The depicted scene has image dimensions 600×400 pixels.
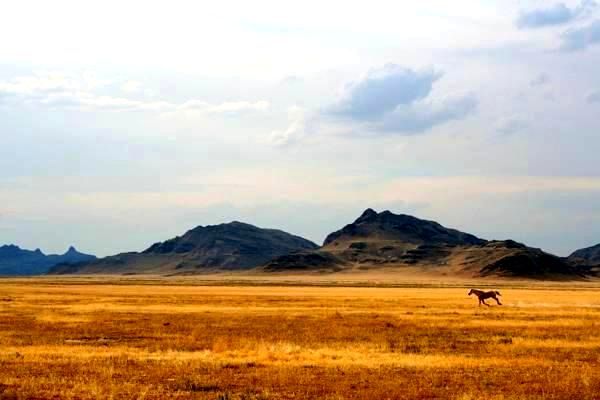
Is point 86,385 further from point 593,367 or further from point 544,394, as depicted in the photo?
point 593,367

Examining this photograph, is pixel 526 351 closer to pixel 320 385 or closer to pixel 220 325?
pixel 320 385

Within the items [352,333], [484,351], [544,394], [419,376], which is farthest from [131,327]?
[544,394]

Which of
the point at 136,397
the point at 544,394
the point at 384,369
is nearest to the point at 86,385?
the point at 136,397

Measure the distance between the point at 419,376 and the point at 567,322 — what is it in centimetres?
2616

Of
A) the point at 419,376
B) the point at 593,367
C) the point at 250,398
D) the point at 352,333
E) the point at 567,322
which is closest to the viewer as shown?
the point at 250,398

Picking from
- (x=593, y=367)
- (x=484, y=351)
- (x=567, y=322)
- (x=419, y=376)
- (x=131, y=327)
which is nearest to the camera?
(x=419, y=376)

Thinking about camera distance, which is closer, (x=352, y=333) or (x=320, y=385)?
(x=320, y=385)

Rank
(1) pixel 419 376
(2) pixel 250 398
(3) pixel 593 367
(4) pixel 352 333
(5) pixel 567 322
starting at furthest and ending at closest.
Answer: (5) pixel 567 322 → (4) pixel 352 333 → (3) pixel 593 367 → (1) pixel 419 376 → (2) pixel 250 398

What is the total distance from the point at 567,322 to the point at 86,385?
109 feet

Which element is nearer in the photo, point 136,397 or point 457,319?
point 136,397

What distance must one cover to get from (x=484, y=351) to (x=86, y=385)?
Result: 16043 millimetres

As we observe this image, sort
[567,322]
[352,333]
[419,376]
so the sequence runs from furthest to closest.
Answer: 1. [567,322]
2. [352,333]
3. [419,376]

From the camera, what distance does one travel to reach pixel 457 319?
5056 cm

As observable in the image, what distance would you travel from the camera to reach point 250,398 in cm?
2017
